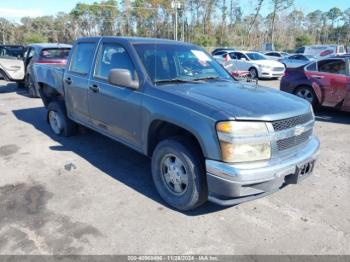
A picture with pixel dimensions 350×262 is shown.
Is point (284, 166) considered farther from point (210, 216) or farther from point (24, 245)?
point (24, 245)

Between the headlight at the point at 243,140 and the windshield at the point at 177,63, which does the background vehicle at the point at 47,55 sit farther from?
the headlight at the point at 243,140

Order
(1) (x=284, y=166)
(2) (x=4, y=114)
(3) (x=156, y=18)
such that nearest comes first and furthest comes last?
(1) (x=284, y=166)
(2) (x=4, y=114)
(3) (x=156, y=18)

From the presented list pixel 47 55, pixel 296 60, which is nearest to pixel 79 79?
pixel 47 55

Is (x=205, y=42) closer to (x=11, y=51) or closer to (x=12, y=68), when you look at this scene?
(x=11, y=51)

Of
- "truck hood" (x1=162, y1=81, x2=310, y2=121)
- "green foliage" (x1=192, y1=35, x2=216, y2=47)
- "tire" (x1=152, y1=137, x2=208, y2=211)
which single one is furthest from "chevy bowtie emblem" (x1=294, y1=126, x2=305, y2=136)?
"green foliage" (x1=192, y1=35, x2=216, y2=47)

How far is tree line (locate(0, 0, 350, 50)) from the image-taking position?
60.6 metres

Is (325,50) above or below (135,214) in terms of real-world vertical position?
above

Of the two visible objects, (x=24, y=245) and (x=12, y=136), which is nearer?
(x=24, y=245)

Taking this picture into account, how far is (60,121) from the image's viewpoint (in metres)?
6.27

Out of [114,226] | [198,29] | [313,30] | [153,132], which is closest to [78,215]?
[114,226]

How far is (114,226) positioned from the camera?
11.0 ft

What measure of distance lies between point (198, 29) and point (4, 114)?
192ft

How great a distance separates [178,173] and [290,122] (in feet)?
4.20

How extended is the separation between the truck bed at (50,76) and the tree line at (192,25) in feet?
163
